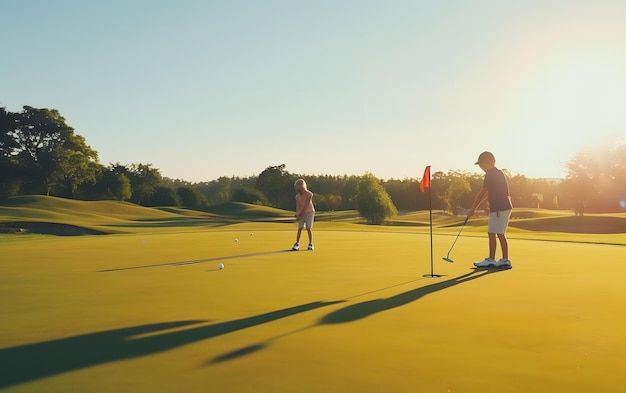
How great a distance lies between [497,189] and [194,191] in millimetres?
100852

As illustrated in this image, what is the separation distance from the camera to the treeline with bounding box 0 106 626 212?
6366cm

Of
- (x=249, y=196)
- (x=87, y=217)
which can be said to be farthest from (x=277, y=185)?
(x=87, y=217)

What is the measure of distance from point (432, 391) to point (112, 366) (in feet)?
7.60

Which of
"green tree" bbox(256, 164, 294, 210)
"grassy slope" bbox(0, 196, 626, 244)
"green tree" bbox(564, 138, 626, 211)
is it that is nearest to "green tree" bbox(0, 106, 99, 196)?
"grassy slope" bbox(0, 196, 626, 244)

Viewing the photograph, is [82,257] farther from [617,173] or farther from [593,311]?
[617,173]

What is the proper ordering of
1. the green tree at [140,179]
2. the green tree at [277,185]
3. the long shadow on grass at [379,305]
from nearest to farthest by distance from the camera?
the long shadow on grass at [379,305], the green tree at [140,179], the green tree at [277,185]

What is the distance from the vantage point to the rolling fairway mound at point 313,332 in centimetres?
362

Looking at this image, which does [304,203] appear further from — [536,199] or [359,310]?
[536,199]

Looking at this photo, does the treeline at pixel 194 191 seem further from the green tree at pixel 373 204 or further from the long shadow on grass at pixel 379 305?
the long shadow on grass at pixel 379 305

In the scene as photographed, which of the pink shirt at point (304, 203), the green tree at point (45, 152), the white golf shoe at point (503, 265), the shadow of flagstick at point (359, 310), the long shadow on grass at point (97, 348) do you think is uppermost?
the green tree at point (45, 152)

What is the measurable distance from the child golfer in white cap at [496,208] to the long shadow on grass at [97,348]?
640 centimetres

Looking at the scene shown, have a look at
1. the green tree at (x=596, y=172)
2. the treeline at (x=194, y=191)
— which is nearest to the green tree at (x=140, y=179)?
the treeline at (x=194, y=191)

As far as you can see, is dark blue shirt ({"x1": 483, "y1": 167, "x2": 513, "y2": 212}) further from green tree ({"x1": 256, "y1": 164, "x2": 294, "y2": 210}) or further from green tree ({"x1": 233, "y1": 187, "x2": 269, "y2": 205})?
green tree ({"x1": 256, "y1": 164, "x2": 294, "y2": 210})

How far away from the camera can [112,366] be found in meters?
3.93
